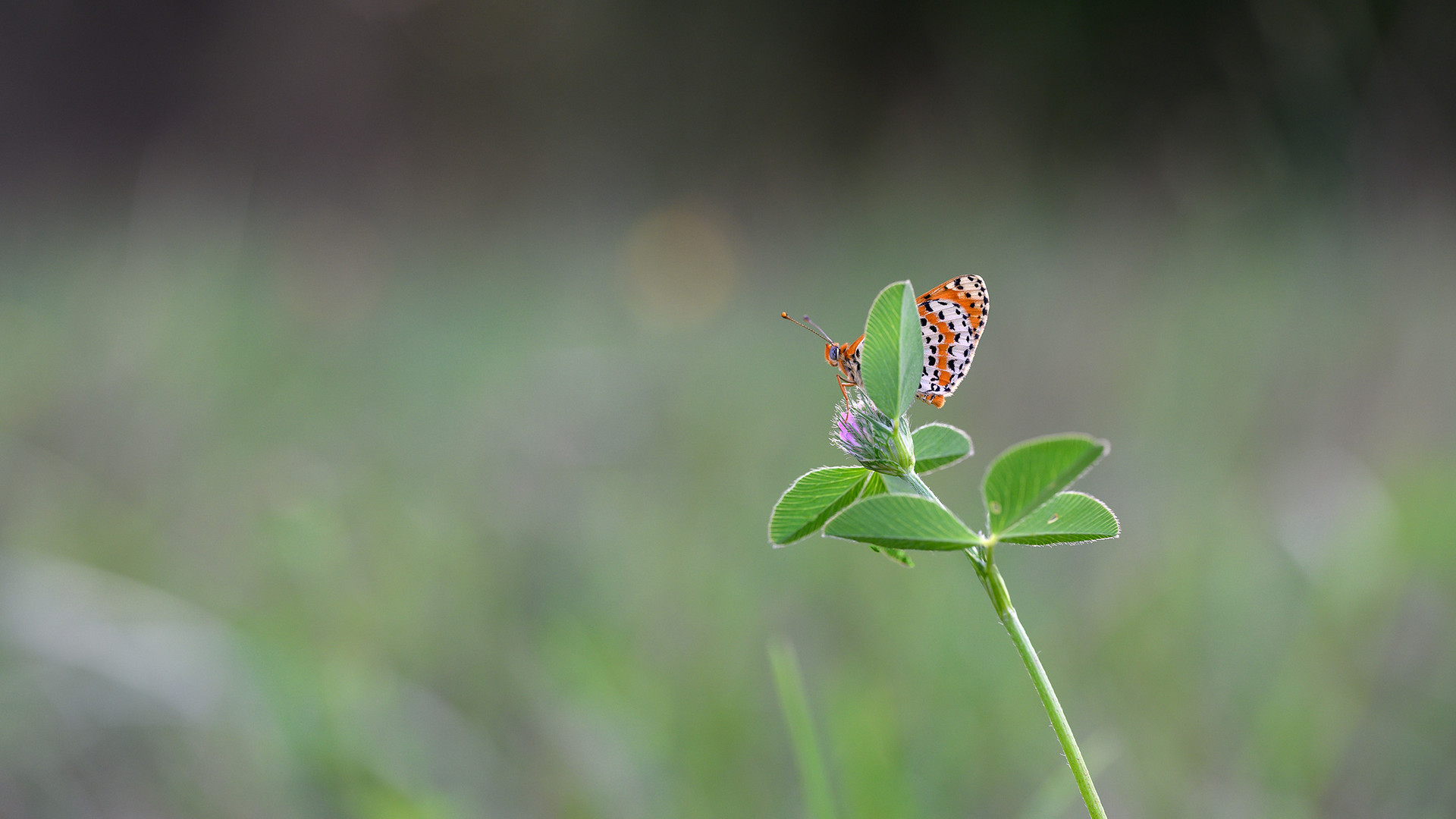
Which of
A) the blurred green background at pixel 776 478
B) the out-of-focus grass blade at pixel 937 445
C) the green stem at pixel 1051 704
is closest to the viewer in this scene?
the green stem at pixel 1051 704

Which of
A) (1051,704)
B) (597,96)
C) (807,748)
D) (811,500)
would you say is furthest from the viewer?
(597,96)

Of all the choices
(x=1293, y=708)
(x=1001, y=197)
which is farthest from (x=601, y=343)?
(x=1293, y=708)

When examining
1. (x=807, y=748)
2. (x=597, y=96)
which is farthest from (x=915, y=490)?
(x=597, y=96)

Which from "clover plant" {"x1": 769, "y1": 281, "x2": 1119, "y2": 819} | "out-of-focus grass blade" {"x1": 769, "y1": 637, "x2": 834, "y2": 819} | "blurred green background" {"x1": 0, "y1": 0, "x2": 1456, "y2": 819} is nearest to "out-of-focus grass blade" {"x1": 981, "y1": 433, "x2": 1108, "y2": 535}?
"clover plant" {"x1": 769, "y1": 281, "x2": 1119, "y2": 819}

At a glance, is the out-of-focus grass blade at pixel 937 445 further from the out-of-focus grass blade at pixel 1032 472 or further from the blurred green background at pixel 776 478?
the blurred green background at pixel 776 478

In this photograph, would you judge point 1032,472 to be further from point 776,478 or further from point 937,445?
point 776,478

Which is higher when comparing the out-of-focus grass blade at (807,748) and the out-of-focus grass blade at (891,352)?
the out-of-focus grass blade at (891,352)

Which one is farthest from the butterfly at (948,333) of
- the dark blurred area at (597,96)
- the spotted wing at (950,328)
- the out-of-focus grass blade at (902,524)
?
the dark blurred area at (597,96)
